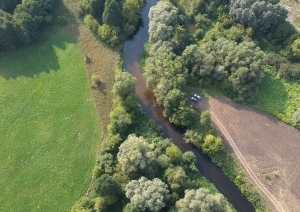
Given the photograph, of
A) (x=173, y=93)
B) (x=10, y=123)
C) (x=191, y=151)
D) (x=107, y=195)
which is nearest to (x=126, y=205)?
(x=107, y=195)

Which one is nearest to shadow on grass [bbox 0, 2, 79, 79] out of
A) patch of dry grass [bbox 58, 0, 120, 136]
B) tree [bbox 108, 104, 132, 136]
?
patch of dry grass [bbox 58, 0, 120, 136]

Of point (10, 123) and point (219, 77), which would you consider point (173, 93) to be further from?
point (10, 123)

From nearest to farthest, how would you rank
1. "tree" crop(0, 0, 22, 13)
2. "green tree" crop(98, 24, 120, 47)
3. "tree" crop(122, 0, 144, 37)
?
"green tree" crop(98, 24, 120, 47)
"tree" crop(0, 0, 22, 13)
"tree" crop(122, 0, 144, 37)

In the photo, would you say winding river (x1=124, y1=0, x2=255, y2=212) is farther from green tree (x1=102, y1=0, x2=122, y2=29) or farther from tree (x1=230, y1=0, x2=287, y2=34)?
tree (x1=230, y1=0, x2=287, y2=34)

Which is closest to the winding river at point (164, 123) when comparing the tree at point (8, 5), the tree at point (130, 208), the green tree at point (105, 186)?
the tree at point (130, 208)

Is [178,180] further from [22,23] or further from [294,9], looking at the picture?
[294,9]

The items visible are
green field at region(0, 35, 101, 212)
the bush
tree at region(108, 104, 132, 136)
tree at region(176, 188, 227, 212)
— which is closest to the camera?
tree at region(176, 188, 227, 212)
